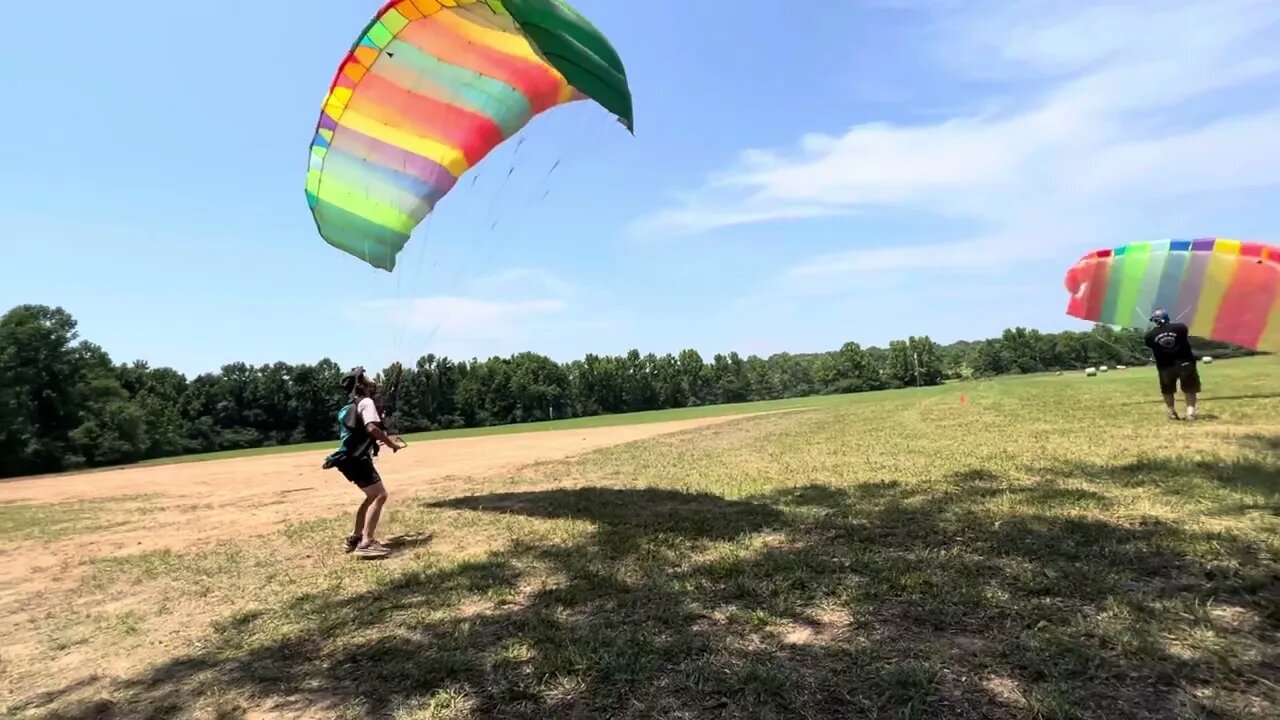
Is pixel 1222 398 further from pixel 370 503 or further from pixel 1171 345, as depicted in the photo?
pixel 370 503

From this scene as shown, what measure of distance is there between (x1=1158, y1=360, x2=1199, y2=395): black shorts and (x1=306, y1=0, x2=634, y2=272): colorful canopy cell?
10.5 metres

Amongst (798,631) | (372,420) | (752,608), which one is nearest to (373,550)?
(372,420)

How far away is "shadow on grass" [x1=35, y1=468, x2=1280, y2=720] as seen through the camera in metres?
3.26

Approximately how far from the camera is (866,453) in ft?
37.1

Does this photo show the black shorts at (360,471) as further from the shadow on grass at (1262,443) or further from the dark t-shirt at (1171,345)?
the dark t-shirt at (1171,345)

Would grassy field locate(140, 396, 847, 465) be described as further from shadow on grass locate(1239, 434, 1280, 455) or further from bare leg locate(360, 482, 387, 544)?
bare leg locate(360, 482, 387, 544)

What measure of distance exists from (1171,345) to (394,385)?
12.6 metres

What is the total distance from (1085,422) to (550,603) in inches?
432

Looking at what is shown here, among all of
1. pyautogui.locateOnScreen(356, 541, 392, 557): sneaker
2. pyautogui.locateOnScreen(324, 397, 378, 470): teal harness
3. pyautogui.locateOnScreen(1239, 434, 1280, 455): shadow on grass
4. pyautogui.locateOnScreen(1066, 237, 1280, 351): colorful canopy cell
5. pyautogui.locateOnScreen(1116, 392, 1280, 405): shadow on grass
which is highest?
pyautogui.locateOnScreen(1066, 237, 1280, 351): colorful canopy cell

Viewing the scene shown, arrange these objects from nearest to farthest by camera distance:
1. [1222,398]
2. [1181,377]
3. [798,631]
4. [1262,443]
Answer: [798,631] < [1262,443] < [1181,377] < [1222,398]

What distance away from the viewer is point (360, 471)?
746 centimetres

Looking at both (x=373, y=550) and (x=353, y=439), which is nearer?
(x=373, y=550)

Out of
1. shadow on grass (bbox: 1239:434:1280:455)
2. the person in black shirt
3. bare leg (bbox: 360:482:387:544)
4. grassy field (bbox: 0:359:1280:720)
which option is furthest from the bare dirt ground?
the person in black shirt

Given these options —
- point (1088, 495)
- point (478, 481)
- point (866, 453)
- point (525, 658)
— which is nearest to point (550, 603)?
point (525, 658)
